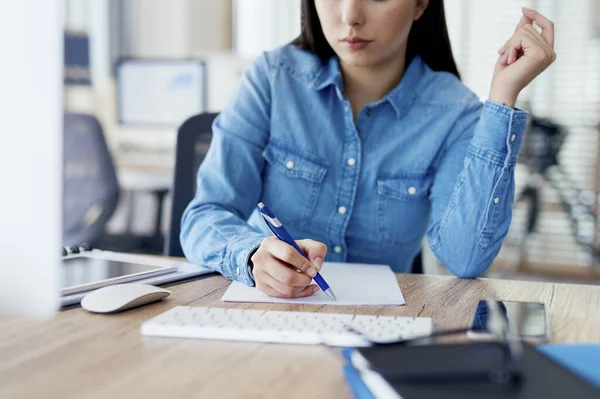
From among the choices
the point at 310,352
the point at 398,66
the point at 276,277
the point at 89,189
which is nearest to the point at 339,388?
the point at 310,352

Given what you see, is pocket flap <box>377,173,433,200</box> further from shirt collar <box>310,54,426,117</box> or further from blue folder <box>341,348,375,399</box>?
blue folder <box>341,348,375,399</box>

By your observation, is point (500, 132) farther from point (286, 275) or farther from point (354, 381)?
point (354, 381)

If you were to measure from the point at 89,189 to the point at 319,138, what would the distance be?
1605 millimetres

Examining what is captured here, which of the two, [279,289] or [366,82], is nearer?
[279,289]

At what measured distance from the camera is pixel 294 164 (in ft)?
4.27

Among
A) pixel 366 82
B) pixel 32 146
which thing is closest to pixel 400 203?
Answer: pixel 366 82

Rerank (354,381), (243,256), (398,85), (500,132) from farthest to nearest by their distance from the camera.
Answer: (398,85)
(500,132)
(243,256)
(354,381)

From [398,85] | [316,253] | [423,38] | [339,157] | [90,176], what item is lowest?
[90,176]

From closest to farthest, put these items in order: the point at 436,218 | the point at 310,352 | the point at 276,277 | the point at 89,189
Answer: the point at 310,352 → the point at 276,277 → the point at 436,218 → the point at 89,189

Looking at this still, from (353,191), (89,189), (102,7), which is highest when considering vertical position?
(102,7)

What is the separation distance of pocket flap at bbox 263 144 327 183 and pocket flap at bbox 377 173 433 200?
0.12 metres

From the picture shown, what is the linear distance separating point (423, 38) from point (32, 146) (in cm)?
116

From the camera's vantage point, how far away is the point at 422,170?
130 centimetres

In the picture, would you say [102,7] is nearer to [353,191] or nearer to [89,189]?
[89,189]
